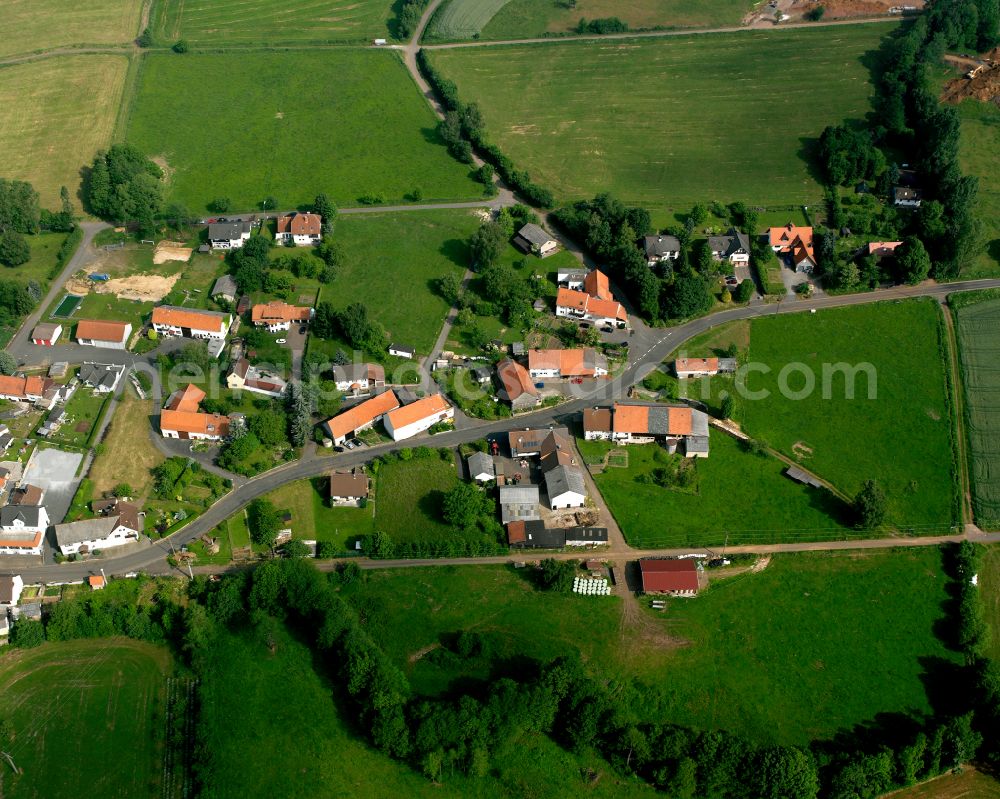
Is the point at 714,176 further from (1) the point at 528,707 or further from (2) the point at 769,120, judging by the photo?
(1) the point at 528,707

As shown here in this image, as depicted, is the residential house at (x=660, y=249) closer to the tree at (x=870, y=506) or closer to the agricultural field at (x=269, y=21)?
the tree at (x=870, y=506)

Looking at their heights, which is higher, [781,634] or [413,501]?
[413,501]

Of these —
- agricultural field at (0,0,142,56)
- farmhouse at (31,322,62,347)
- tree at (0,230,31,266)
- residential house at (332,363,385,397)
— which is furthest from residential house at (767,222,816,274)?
agricultural field at (0,0,142,56)

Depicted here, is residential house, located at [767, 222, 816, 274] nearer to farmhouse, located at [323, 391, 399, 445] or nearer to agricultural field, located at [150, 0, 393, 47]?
farmhouse, located at [323, 391, 399, 445]

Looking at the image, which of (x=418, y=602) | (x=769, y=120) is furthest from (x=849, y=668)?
(x=769, y=120)

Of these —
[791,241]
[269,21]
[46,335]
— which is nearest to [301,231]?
[46,335]

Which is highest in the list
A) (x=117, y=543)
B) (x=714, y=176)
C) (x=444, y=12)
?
(x=444, y=12)

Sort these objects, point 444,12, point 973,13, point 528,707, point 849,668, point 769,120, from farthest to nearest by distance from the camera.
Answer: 1. point 444,12
2. point 973,13
3. point 769,120
4. point 849,668
5. point 528,707
